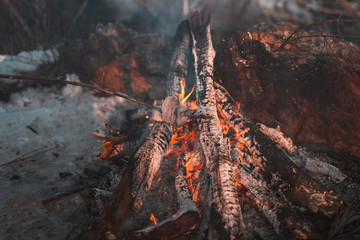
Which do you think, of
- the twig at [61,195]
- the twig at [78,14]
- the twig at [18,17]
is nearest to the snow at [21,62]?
the twig at [18,17]

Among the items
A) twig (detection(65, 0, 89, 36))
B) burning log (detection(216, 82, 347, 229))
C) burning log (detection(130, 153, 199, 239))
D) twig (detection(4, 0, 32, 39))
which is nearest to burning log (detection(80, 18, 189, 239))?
burning log (detection(130, 153, 199, 239))

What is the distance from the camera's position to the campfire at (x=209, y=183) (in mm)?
1904

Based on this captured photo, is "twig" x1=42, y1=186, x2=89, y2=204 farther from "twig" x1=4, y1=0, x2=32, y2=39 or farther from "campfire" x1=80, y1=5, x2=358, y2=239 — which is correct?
"twig" x1=4, y1=0, x2=32, y2=39

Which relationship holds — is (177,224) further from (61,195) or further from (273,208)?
(61,195)

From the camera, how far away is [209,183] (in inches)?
92.4

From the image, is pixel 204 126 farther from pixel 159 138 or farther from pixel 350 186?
pixel 350 186

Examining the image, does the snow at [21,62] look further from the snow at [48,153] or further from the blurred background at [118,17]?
the snow at [48,153]

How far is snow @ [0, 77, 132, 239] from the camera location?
6.86 ft

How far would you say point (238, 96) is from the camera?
375 centimetres

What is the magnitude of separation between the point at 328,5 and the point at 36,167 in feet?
31.5

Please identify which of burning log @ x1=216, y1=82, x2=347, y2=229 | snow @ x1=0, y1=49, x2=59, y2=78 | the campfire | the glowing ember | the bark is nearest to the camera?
the bark

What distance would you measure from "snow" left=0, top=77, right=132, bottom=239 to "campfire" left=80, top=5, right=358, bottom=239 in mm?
534

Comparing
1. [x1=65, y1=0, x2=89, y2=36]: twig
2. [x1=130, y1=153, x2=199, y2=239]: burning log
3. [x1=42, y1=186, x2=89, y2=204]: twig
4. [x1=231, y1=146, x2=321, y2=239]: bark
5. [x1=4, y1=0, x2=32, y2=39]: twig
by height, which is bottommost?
[x1=42, y1=186, x2=89, y2=204]: twig

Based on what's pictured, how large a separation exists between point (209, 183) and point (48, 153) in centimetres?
267
